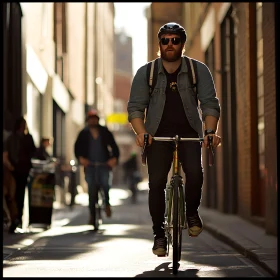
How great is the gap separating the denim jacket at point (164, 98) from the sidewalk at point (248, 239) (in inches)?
51.8

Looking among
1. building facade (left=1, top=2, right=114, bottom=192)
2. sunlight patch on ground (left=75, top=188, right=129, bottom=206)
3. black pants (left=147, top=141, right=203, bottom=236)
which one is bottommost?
sunlight patch on ground (left=75, top=188, right=129, bottom=206)

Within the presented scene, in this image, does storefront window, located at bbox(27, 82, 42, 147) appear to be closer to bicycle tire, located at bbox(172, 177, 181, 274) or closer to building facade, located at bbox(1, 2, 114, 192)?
building facade, located at bbox(1, 2, 114, 192)

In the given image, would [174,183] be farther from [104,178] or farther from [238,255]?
[104,178]

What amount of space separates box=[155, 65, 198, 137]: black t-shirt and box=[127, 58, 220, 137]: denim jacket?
0.15 feet

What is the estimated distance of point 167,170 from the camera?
6.82 metres

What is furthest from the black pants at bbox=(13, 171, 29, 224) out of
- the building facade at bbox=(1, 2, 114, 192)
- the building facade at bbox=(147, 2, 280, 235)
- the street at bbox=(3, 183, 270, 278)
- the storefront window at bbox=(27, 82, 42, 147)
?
the storefront window at bbox=(27, 82, 42, 147)

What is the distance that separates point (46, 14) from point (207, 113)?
1447cm

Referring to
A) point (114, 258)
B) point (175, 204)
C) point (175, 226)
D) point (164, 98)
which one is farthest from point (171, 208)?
point (114, 258)

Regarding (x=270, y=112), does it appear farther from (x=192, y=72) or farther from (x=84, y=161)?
(x=192, y=72)

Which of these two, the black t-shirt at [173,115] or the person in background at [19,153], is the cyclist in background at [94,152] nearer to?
the person in background at [19,153]

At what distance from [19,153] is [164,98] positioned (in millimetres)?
5673

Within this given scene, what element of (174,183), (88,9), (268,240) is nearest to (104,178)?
(268,240)

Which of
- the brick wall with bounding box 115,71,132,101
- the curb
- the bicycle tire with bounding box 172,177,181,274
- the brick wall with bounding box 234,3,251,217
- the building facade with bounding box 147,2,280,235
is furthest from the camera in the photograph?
the brick wall with bounding box 115,71,132,101

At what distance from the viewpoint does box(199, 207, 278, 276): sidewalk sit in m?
7.44
